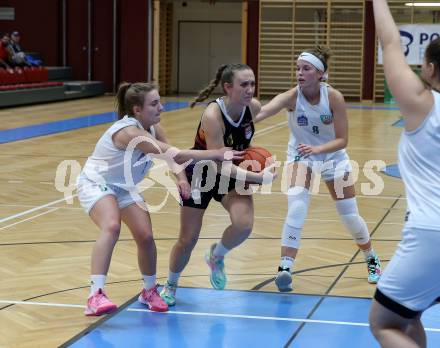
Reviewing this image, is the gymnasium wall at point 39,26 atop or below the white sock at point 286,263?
atop

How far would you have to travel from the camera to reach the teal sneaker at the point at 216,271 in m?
5.12

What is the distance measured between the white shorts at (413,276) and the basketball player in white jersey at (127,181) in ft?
6.38

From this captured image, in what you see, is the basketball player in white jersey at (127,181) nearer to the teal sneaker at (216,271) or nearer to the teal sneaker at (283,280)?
the teal sneaker at (216,271)

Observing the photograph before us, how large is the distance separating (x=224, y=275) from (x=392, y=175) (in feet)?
18.6

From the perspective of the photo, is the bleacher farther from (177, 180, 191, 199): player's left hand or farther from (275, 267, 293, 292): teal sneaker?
(177, 180, 191, 199): player's left hand

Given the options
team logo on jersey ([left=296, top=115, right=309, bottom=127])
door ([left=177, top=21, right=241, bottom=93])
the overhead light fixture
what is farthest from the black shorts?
door ([left=177, top=21, right=241, bottom=93])

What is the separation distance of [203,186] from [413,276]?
7.28 feet

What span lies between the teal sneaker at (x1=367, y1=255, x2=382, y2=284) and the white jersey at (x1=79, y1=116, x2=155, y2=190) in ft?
5.63

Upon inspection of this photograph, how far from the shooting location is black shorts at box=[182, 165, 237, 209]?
4.80m

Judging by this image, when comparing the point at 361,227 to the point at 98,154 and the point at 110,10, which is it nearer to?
the point at 98,154

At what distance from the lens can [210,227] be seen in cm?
715

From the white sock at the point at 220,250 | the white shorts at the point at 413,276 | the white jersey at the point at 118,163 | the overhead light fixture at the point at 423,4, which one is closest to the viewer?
the white shorts at the point at 413,276

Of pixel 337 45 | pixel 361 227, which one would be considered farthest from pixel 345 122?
pixel 337 45

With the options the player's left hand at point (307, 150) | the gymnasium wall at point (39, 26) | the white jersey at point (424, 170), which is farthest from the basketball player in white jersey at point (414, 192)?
the gymnasium wall at point (39, 26)
